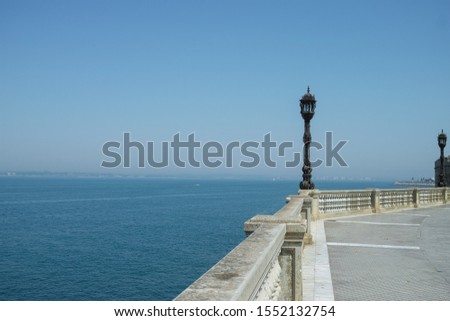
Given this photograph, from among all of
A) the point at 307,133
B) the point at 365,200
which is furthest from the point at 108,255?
the point at 307,133

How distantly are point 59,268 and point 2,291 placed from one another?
615 cm

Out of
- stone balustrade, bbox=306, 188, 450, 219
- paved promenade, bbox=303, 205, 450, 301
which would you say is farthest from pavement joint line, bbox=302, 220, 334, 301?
stone balustrade, bbox=306, 188, 450, 219

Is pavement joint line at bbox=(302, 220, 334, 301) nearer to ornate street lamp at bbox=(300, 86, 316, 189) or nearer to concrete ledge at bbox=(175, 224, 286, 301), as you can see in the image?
ornate street lamp at bbox=(300, 86, 316, 189)

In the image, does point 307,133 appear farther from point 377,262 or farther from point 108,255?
point 108,255

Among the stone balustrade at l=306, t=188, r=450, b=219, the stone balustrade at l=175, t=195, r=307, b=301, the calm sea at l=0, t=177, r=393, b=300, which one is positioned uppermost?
the stone balustrade at l=175, t=195, r=307, b=301

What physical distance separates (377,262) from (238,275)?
854 centimetres

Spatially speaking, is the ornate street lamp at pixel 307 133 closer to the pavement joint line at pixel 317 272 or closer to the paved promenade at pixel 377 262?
the paved promenade at pixel 377 262

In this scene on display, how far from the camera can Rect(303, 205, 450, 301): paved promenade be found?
27.4ft

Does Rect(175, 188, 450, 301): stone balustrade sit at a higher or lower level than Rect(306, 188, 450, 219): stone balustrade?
higher

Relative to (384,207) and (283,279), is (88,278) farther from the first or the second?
(283,279)

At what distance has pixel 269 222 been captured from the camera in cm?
615

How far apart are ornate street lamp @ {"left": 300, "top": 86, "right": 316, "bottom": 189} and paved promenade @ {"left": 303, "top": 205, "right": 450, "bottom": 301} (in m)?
1.67

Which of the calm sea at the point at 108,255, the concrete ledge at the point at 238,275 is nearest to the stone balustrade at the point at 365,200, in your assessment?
the concrete ledge at the point at 238,275

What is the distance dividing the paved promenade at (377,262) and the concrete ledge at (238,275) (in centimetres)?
373
